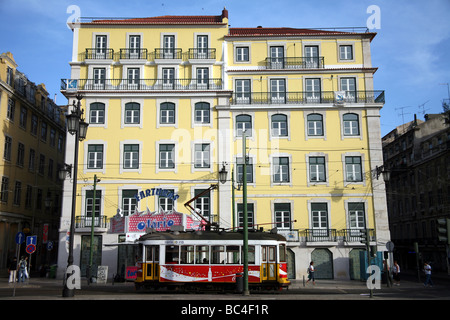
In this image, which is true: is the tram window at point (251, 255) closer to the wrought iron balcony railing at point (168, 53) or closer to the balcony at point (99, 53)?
the wrought iron balcony railing at point (168, 53)

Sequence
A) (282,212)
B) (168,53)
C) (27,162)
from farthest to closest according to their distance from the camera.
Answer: (27,162) → (168,53) → (282,212)

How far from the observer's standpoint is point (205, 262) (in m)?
22.0

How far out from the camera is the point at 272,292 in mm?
22094

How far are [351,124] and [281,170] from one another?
22.1 ft

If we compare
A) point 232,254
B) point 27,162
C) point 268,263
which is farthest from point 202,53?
point 268,263

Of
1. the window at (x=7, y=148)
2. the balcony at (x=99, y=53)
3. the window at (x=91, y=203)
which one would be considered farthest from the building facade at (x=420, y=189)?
the window at (x=7, y=148)

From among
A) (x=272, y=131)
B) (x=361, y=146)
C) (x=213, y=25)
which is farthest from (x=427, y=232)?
(x=213, y=25)

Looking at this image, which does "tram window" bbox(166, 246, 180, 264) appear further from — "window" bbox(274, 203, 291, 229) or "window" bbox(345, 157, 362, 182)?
"window" bbox(345, 157, 362, 182)

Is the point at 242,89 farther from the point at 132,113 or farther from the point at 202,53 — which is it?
the point at 132,113

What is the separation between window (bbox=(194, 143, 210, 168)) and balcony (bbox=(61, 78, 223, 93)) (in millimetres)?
4706

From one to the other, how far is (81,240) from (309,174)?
17833 millimetres

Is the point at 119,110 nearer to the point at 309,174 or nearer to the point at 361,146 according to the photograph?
the point at 309,174

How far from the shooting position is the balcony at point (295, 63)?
36125 millimetres

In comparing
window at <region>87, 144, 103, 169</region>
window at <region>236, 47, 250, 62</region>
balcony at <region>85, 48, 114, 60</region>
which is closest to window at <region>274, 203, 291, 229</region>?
window at <region>236, 47, 250, 62</region>
